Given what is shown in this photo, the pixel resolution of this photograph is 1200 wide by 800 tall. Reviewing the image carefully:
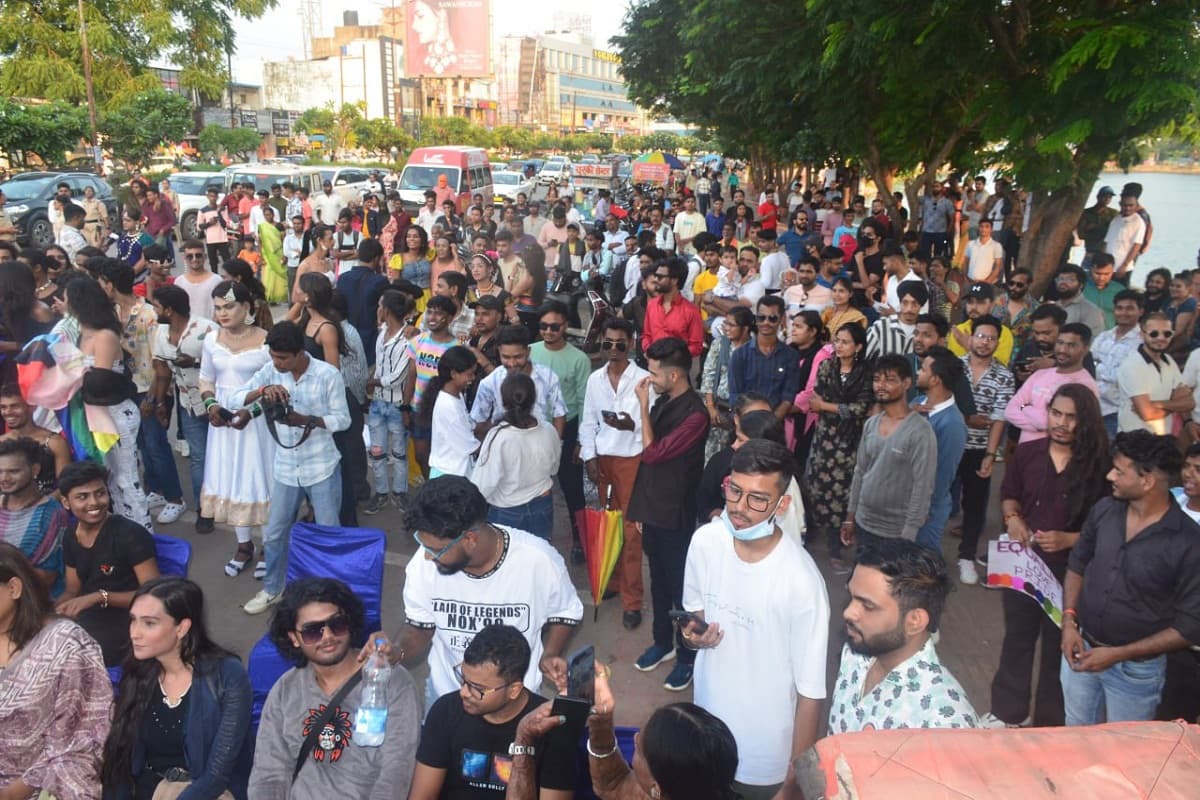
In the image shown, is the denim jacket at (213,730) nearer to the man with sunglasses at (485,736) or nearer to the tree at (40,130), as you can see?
the man with sunglasses at (485,736)

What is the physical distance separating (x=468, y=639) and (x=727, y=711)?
946mm

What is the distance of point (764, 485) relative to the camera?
2.82 m

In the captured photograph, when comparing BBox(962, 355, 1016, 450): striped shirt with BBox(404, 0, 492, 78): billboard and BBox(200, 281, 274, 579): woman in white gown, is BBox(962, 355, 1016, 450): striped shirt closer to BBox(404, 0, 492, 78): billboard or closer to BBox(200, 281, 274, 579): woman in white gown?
BBox(200, 281, 274, 579): woman in white gown

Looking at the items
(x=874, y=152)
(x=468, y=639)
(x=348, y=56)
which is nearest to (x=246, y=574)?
(x=468, y=639)

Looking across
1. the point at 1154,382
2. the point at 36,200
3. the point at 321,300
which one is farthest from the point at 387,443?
the point at 36,200

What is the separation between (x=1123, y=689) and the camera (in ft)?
10.4

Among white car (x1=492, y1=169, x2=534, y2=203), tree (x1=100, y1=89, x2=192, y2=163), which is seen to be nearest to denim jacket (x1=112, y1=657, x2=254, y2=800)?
white car (x1=492, y1=169, x2=534, y2=203)

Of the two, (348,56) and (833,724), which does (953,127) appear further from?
(348,56)

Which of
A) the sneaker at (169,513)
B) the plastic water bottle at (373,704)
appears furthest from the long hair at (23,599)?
the sneaker at (169,513)

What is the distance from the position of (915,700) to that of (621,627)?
2.80 m

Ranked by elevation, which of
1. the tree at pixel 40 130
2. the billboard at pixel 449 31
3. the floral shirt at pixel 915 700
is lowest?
the floral shirt at pixel 915 700

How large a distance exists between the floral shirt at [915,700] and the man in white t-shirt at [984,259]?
28.4 feet

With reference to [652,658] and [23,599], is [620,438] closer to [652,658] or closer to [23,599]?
[652,658]

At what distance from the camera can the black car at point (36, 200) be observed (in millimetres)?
16969
